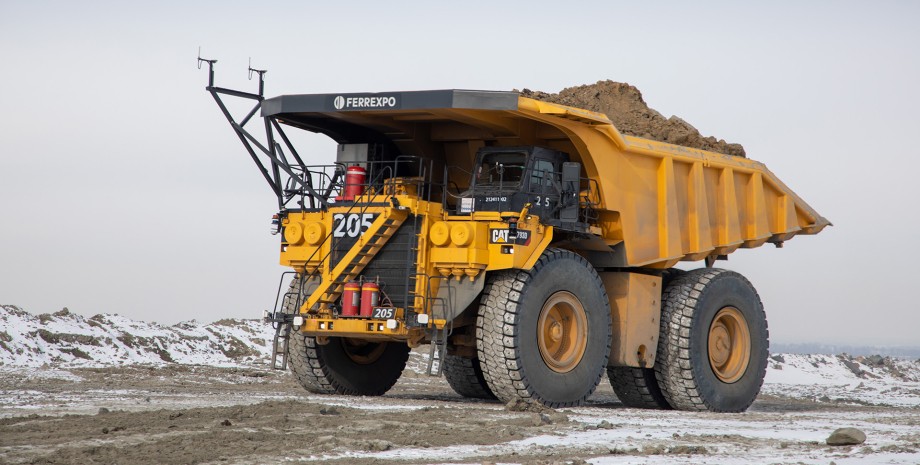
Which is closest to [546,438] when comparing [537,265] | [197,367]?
[537,265]

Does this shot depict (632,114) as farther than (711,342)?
Yes

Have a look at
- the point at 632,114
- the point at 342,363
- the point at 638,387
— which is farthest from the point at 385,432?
the point at 632,114

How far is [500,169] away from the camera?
50.1 ft

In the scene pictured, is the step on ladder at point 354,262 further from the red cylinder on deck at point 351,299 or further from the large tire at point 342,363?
the large tire at point 342,363

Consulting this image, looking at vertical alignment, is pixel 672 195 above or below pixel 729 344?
above

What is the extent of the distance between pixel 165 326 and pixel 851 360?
17.3 meters

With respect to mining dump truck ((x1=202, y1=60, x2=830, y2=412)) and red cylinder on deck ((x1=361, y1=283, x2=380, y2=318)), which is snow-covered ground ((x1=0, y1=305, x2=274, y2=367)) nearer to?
mining dump truck ((x1=202, y1=60, x2=830, y2=412))

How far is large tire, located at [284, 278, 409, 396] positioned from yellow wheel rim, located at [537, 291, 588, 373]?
2827 mm

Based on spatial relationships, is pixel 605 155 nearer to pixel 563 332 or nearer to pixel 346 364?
pixel 563 332

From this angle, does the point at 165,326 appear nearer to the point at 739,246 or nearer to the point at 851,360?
the point at 739,246

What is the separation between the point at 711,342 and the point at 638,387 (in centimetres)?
122

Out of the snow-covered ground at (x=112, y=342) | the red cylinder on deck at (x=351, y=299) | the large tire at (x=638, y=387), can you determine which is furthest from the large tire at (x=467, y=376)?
the snow-covered ground at (x=112, y=342)

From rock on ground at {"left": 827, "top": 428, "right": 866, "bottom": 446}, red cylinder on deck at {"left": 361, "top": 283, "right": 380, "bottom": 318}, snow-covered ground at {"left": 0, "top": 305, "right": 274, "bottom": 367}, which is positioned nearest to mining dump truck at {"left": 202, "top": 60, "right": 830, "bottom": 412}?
red cylinder on deck at {"left": 361, "top": 283, "right": 380, "bottom": 318}

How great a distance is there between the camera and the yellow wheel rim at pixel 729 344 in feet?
56.2
